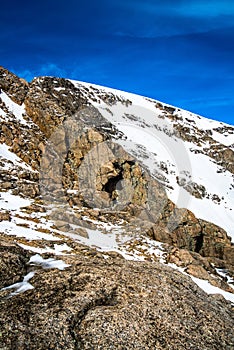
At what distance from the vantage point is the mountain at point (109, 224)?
7.72 metres

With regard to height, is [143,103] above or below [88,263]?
above

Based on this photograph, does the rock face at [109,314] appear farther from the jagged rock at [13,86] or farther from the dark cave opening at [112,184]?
the jagged rock at [13,86]

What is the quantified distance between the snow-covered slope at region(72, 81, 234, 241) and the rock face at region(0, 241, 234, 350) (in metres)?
34.1

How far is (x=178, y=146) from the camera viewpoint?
74.4m

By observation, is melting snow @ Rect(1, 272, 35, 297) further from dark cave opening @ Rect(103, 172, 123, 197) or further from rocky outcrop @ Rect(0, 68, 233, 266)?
dark cave opening @ Rect(103, 172, 123, 197)

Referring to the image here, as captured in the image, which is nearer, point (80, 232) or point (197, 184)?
point (80, 232)

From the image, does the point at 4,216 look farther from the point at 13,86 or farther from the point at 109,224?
the point at 13,86

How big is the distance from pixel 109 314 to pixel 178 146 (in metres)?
69.2

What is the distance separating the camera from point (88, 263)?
10.7 meters

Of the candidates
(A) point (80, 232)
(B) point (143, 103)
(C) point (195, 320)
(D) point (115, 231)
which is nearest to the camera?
(C) point (195, 320)

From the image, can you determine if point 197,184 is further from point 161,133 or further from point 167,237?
point 167,237

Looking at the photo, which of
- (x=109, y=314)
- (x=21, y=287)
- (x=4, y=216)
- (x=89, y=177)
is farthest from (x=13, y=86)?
(x=109, y=314)

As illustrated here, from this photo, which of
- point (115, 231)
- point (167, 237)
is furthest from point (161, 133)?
point (115, 231)

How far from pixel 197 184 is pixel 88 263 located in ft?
161
